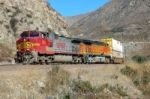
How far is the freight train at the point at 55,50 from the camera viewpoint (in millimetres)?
29531

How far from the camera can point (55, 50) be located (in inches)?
1289

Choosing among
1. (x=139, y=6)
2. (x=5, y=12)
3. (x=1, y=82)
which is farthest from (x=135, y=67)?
(x=139, y=6)

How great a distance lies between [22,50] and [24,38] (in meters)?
0.95

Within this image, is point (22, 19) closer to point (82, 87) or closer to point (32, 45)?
point (32, 45)

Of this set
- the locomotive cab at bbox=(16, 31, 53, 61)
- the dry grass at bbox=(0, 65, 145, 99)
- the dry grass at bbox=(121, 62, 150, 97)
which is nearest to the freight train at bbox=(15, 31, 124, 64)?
the locomotive cab at bbox=(16, 31, 53, 61)

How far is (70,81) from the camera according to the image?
2039 centimetres

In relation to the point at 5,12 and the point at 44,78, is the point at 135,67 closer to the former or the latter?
the point at 44,78

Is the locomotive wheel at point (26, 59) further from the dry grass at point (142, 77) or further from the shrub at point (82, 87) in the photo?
the shrub at point (82, 87)

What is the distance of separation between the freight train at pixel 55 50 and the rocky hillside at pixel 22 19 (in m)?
7.39

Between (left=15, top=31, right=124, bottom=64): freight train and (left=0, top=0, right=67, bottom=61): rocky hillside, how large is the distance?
7.39 meters

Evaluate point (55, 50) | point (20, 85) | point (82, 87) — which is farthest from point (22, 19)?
point (20, 85)

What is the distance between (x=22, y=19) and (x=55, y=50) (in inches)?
686

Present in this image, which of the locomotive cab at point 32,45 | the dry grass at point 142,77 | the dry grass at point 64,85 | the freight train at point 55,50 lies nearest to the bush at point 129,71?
the dry grass at point 142,77

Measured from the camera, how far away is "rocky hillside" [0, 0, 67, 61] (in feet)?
151
